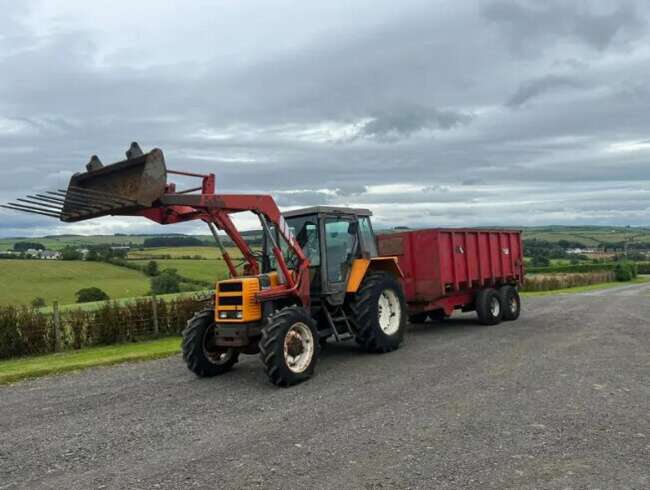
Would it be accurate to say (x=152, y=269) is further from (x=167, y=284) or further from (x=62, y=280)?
(x=167, y=284)

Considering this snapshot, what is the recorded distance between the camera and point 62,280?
124 ft

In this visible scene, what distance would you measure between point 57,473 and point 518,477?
13.2 feet

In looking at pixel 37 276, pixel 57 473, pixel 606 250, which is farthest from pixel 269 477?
pixel 606 250

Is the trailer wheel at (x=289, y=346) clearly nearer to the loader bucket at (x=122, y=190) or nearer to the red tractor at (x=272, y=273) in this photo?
Answer: the red tractor at (x=272, y=273)

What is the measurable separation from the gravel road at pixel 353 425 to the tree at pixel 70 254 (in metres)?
36.3

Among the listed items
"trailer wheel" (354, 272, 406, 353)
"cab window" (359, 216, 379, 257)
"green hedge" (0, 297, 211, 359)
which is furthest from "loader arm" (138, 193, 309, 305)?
"green hedge" (0, 297, 211, 359)

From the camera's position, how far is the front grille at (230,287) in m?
8.89

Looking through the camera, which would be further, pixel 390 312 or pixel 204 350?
pixel 390 312

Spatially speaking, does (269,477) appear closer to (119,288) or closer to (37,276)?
(119,288)

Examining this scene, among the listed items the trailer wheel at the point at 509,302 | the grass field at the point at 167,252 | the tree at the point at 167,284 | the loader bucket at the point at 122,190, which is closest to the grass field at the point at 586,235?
the grass field at the point at 167,252

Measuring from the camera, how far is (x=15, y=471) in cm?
556

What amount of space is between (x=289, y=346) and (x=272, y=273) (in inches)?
60.7

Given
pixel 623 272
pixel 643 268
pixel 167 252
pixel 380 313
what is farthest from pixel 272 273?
pixel 643 268

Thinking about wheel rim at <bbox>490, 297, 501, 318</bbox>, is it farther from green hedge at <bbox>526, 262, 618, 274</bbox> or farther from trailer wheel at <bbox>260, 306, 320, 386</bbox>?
green hedge at <bbox>526, 262, 618, 274</bbox>
